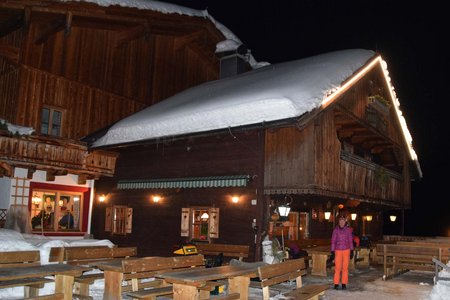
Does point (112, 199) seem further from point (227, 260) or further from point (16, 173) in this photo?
point (227, 260)

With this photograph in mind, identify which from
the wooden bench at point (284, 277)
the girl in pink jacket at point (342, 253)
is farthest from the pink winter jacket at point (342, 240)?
the wooden bench at point (284, 277)

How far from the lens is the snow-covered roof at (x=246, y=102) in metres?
13.7

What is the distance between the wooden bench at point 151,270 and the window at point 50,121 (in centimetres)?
1041

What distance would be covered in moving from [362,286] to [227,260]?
4.16 m

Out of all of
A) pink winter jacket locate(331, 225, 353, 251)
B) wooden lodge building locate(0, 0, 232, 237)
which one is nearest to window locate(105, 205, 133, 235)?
wooden lodge building locate(0, 0, 232, 237)

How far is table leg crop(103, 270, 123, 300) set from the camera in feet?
27.2

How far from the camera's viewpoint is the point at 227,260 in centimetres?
1464

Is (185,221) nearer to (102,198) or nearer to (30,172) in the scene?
(102,198)

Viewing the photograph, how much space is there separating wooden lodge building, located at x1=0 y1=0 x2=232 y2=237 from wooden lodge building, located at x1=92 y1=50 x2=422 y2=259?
1253 mm

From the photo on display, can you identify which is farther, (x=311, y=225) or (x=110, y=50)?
(x=110, y=50)

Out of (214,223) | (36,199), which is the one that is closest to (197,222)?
(214,223)

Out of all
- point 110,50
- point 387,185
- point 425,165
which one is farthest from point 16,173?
point 425,165

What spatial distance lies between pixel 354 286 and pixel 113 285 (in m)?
7.10

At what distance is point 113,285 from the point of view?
329 inches
